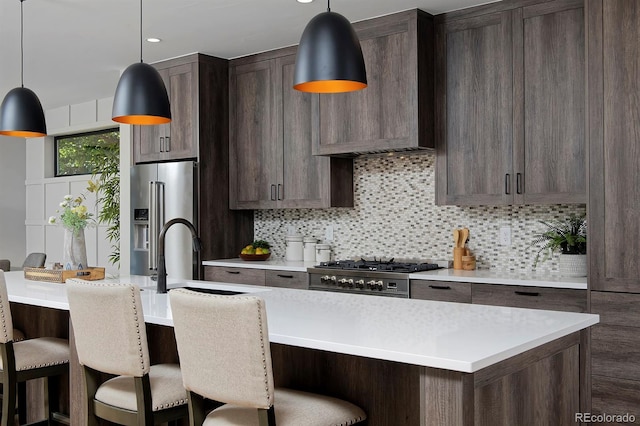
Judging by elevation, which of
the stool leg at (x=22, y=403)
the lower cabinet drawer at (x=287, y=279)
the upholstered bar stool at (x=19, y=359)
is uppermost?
the lower cabinet drawer at (x=287, y=279)

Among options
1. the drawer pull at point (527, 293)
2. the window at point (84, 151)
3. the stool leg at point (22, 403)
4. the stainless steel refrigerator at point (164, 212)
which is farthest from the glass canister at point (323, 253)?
the window at point (84, 151)

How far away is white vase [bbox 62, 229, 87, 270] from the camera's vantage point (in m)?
3.81

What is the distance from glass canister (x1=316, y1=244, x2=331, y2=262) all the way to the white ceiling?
5.22ft

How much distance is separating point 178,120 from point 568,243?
3.27 metres

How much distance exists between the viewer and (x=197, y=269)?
17.6 ft

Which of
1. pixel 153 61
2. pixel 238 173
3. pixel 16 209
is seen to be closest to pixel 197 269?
pixel 238 173

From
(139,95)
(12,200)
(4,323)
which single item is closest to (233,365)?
(4,323)

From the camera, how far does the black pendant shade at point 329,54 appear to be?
2504 mm

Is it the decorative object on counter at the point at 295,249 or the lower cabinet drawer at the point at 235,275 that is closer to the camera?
the lower cabinet drawer at the point at 235,275

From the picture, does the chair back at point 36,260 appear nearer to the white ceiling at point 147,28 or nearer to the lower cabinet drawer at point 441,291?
the white ceiling at point 147,28

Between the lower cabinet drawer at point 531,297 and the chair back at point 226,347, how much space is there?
7.21 ft

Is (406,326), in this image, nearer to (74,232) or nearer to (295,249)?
(74,232)

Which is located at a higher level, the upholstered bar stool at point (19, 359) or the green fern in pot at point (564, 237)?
the green fern in pot at point (564, 237)

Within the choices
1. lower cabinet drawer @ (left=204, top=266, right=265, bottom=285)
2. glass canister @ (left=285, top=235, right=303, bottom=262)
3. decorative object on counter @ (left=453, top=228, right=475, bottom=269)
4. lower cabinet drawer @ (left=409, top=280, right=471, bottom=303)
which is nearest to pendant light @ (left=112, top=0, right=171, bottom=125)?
lower cabinet drawer @ (left=409, top=280, right=471, bottom=303)
